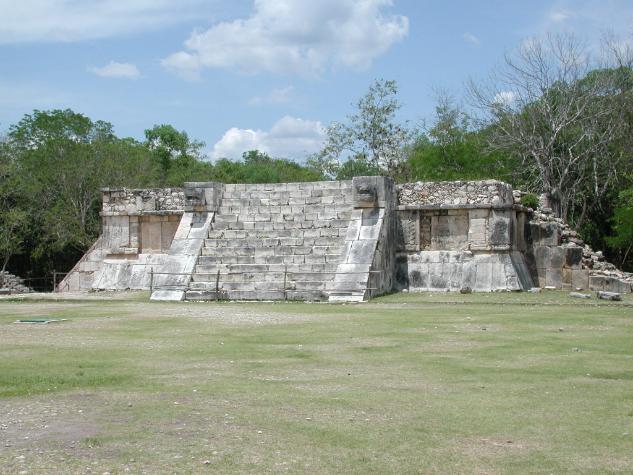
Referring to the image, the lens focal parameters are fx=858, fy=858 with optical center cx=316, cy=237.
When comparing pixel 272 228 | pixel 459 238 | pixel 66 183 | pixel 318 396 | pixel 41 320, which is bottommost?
pixel 318 396

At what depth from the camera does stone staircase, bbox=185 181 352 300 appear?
16.9 meters

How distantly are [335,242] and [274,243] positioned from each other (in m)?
1.32

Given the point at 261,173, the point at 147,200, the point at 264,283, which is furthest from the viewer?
the point at 261,173

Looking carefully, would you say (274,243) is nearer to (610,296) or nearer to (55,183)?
(610,296)

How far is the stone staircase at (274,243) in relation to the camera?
1688cm

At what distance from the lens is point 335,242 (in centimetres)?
1823

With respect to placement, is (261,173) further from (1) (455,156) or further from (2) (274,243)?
(2) (274,243)

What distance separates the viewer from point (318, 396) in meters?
6.64

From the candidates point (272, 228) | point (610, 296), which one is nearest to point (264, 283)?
point (272, 228)

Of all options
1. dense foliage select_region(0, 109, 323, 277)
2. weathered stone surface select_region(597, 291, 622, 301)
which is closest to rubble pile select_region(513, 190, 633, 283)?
weathered stone surface select_region(597, 291, 622, 301)

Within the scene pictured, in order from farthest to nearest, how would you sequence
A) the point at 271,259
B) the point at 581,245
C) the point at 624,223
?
the point at 624,223 < the point at 581,245 < the point at 271,259

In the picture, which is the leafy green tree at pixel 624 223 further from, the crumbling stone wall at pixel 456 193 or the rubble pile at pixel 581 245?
the crumbling stone wall at pixel 456 193

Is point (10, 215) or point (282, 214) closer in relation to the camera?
point (282, 214)

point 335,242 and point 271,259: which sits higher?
point 335,242
